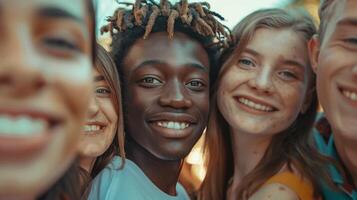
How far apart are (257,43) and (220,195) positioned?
2.96 ft

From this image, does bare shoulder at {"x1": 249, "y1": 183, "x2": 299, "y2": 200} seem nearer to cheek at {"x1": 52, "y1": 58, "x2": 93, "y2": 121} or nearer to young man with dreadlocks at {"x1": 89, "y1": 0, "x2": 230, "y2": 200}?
young man with dreadlocks at {"x1": 89, "y1": 0, "x2": 230, "y2": 200}

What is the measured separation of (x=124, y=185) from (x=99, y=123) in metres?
0.38

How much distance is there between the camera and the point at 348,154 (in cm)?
234

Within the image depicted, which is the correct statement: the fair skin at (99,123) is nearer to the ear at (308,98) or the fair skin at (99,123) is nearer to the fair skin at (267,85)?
the fair skin at (267,85)

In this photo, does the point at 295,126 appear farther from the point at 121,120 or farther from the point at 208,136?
the point at 121,120

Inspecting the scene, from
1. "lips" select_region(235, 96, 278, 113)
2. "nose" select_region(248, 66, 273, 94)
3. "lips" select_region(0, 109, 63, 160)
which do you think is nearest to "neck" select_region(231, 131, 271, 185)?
"lips" select_region(235, 96, 278, 113)

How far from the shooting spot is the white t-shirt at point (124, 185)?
95.7 inches

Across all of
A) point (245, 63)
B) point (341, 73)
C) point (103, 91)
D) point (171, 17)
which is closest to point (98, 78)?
point (103, 91)

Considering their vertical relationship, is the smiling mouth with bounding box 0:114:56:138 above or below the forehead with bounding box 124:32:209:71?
above

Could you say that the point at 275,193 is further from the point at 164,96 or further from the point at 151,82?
the point at 151,82

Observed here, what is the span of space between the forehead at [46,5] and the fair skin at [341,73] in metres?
1.27

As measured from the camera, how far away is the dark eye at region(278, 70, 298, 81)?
2.60 metres

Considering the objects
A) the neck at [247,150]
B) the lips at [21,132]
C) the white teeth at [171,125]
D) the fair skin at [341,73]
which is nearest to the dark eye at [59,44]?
the lips at [21,132]

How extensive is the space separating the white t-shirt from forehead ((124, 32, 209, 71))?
57 centimetres
